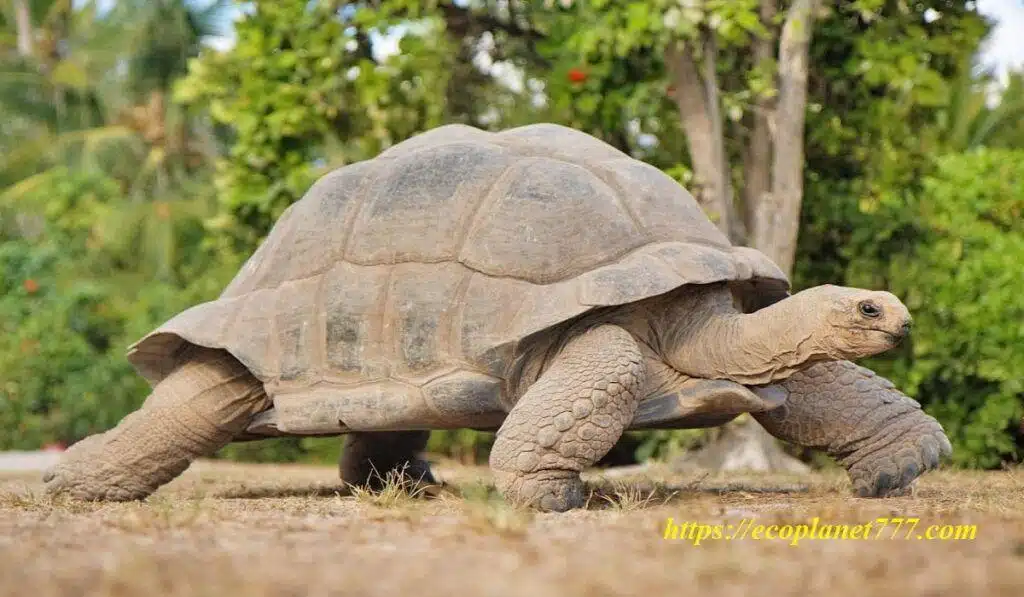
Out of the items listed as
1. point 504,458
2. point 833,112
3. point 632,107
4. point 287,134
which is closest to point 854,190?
point 833,112

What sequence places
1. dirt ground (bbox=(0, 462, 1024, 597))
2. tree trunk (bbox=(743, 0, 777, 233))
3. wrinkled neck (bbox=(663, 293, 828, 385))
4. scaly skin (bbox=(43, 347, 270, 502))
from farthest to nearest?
tree trunk (bbox=(743, 0, 777, 233)), scaly skin (bbox=(43, 347, 270, 502)), wrinkled neck (bbox=(663, 293, 828, 385)), dirt ground (bbox=(0, 462, 1024, 597))

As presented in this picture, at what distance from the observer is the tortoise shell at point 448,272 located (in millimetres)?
4551

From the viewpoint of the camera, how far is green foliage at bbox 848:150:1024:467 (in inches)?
323

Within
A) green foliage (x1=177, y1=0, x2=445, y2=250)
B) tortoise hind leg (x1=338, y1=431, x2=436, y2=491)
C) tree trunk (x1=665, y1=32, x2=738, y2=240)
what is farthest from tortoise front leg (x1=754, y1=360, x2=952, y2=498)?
green foliage (x1=177, y1=0, x2=445, y2=250)

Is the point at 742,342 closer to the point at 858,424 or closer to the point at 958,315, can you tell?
Result: the point at 858,424

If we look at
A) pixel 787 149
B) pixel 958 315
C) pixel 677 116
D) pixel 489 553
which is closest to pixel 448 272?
pixel 489 553

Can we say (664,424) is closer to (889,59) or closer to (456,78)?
(889,59)

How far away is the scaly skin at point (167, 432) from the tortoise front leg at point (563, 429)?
1.43 m

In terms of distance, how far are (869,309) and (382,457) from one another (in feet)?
8.60

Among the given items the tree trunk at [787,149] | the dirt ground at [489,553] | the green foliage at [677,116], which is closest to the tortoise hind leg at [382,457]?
the dirt ground at [489,553]

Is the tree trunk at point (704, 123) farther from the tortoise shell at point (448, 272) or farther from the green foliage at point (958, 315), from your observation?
the tortoise shell at point (448, 272)

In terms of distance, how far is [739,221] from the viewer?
8.52 m

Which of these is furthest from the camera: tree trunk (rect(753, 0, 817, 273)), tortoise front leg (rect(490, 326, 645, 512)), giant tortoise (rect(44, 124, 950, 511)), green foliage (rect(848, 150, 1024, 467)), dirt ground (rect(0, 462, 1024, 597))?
green foliage (rect(848, 150, 1024, 467))

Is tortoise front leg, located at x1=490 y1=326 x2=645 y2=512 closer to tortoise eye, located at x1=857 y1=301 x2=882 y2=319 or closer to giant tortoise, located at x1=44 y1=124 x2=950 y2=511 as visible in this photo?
giant tortoise, located at x1=44 y1=124 x2=950 y2=511
